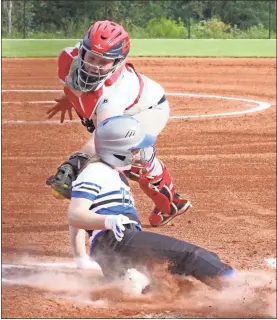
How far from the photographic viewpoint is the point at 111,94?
17.6ft

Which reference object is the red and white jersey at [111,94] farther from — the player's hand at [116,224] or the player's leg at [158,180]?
the player's hand at [116,224]

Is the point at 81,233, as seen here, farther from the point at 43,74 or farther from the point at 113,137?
the point at 43,74

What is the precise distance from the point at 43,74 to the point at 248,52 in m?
5.93

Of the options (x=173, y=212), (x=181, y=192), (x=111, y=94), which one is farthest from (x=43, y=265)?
(x=181, y=192)

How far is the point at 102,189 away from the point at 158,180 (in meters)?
1.92

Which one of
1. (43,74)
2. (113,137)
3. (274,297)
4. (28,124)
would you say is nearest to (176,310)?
(274,297)

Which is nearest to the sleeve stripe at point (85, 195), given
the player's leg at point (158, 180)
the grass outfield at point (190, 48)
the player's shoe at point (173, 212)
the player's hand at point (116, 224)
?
the player's hand at point (116, 224)

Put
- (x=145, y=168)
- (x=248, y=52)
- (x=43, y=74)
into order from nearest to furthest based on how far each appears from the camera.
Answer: (x=145, y=168), (x=43, y=74), (x=248, y=52)

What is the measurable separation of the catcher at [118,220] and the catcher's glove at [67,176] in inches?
14.4

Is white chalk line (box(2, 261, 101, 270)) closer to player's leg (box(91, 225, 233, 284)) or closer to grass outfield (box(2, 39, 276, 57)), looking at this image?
player's leg (box(91, 225, 233, 284))

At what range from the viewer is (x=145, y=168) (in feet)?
20.9

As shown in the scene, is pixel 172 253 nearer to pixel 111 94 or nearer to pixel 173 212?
pixel 111 94

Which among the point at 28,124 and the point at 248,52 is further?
the point at 248,52

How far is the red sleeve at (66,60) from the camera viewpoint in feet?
18.8
